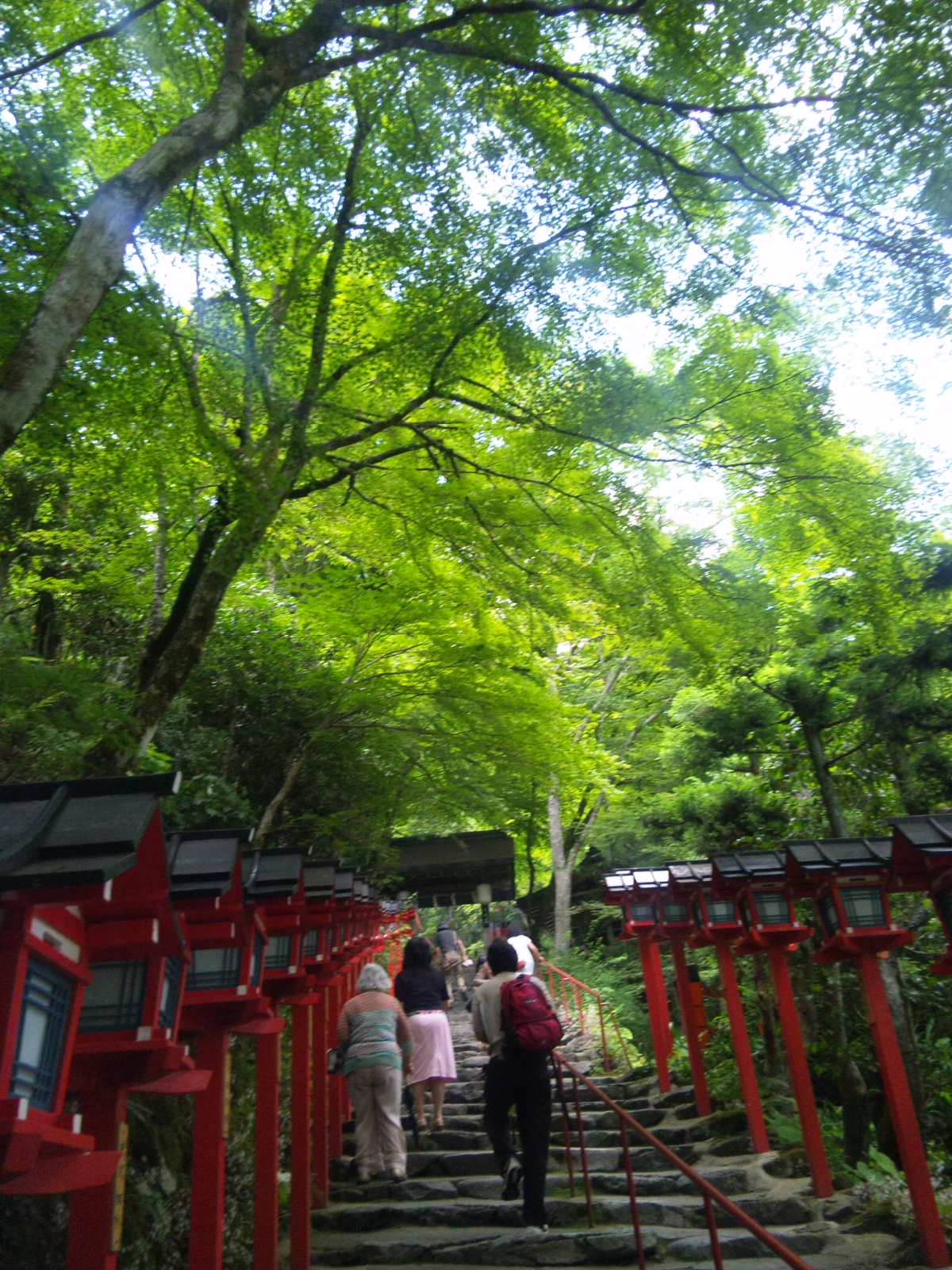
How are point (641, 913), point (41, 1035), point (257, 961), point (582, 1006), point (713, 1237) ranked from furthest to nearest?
1. point (582, 1006)
2. point (641, 913)
3. point (257, 961)
4. point (713, 1237)
5. point (41, 1035)

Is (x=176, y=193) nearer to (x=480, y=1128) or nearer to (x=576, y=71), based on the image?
(x=576, y=71)

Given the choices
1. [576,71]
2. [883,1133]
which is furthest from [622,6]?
[883,1133]

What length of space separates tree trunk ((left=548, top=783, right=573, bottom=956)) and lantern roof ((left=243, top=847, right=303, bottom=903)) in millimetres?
13960

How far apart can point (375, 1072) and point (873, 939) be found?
4157mm

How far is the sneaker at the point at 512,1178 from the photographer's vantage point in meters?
6.27

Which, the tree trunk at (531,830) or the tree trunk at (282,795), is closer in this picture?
the tree trunk at (282,795)

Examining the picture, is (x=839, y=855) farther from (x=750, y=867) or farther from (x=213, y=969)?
(x=213, y=969)

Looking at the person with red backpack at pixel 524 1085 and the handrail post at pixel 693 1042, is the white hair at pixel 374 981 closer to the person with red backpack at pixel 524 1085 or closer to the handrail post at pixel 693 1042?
the person with red backpack at pixel 524 1085

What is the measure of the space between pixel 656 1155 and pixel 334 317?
28.8ft

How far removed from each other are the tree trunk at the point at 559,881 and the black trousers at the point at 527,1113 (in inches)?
513

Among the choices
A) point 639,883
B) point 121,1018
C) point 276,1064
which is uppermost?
point 639,883

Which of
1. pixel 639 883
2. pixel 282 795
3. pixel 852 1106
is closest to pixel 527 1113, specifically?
pixel 282 795

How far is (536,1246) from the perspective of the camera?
6074 mm

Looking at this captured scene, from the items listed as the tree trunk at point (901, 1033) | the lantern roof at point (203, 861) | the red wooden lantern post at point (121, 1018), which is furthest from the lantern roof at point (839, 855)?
the red wooden lantern post at point (121, 1018)
